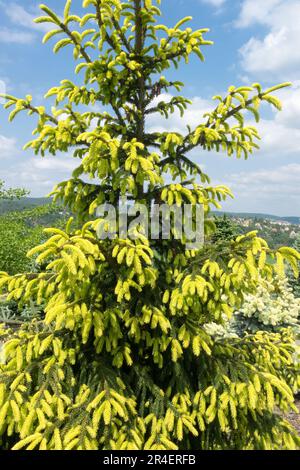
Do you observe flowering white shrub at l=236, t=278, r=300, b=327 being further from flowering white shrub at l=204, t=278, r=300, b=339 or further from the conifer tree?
the conifer tree

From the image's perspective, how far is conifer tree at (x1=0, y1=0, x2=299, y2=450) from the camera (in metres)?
4.21

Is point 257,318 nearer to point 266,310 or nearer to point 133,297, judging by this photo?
point 266,310

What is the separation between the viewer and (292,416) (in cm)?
1084

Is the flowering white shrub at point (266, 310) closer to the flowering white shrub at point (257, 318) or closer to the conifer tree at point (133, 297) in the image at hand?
the flowering white shrub at point (257, 318)

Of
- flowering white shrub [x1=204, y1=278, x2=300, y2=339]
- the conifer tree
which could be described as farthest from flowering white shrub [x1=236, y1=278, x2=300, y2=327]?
the conifer tree

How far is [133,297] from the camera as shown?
4996 mm

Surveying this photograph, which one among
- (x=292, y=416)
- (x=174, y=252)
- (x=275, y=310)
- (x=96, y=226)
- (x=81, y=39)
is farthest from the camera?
(x=275, y=310)

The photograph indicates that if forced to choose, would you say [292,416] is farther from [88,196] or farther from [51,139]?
[51,139]

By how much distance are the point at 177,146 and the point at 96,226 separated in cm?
180

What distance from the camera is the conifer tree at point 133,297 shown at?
4215 millimetres

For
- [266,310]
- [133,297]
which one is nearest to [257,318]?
[266,310]
